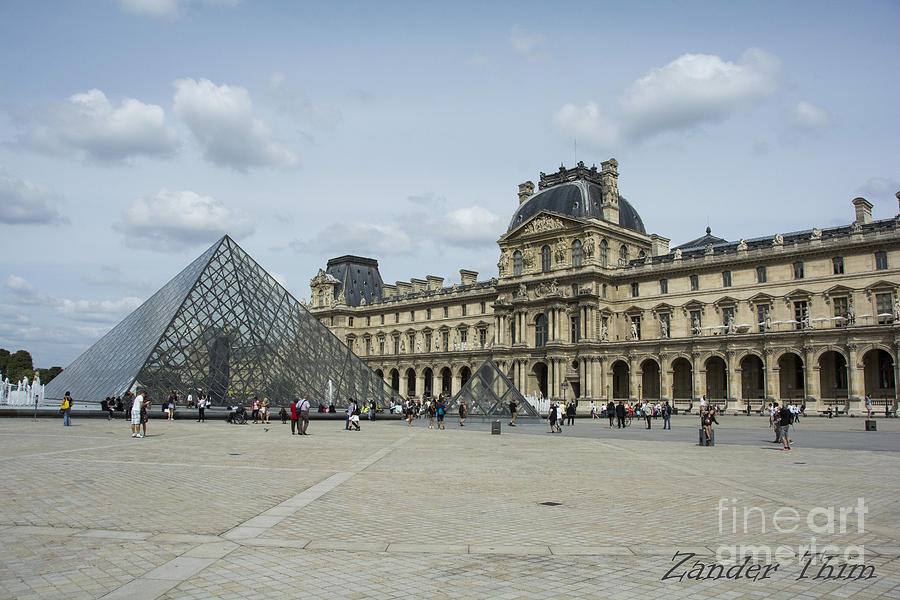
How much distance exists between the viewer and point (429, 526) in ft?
26.0

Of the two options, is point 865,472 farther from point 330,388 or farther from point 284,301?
point 284,301

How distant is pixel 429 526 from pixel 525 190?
6622cm

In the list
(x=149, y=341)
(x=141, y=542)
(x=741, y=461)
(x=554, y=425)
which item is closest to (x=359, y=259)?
(x=149, y=341)

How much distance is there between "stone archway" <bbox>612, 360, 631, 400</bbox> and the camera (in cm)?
5991

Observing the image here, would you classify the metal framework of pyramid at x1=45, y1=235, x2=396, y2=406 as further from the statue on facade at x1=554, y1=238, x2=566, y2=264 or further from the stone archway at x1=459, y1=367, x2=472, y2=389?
the stone archway at x1=459, y1=367, x2=472, y2=389

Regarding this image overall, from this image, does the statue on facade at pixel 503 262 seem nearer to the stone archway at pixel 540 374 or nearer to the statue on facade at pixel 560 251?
the statue on facade at pixel 560 251

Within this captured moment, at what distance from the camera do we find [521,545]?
23.1 ft

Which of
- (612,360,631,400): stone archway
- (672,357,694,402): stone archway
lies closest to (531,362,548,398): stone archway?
(612,360,631,400): stone archway

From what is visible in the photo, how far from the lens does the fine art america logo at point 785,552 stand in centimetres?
606

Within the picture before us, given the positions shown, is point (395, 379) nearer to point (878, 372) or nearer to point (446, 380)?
point (446, 380)

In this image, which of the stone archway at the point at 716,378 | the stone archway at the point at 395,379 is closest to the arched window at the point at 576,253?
the stone archway at the point at 716,378

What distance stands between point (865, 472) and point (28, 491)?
14330 mm

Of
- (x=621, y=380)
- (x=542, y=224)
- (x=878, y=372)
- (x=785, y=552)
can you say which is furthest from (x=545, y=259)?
(x=785, y=552)

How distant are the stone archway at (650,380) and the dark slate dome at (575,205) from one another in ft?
45.1
